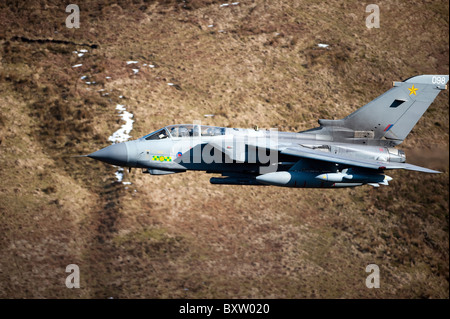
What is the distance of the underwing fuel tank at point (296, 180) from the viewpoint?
27234mm

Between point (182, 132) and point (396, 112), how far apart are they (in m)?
10.9

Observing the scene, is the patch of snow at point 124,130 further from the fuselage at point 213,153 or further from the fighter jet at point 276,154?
the fuselage at point 213,153

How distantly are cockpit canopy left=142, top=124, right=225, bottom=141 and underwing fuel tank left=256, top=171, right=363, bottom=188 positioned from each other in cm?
328

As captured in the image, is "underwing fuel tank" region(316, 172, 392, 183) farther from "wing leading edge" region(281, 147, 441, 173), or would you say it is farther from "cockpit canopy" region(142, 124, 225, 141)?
"cockpit canopy" region(142, 124, 225, 141)

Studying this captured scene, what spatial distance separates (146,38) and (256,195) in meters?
17.2

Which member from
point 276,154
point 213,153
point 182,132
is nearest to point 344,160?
point 276,154

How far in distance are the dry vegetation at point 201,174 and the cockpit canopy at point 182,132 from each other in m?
8.83

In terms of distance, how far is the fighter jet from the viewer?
1105 inches

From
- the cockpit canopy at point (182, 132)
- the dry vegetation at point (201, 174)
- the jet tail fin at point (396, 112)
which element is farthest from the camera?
the dry vegetation at point (201, 174)

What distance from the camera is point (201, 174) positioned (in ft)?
129

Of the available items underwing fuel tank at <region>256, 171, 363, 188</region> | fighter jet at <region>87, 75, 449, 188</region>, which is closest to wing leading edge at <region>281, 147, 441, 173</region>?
fighter jet at <region>87, 75, 449, 188</region>

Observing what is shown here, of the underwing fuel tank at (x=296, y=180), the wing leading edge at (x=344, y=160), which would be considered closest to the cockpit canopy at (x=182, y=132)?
the underwing fuel tank at (x=296, y=180)

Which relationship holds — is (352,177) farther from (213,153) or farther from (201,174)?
(201,174)

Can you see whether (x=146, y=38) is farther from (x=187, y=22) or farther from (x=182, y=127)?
(x=182, y=127)
